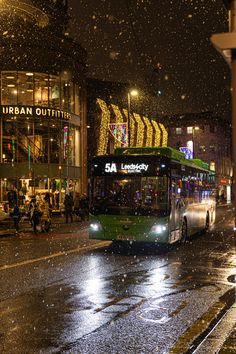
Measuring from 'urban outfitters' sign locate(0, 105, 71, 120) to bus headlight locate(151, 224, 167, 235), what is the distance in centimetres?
2474

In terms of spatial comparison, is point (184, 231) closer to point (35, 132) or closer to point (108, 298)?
point (108, 298)

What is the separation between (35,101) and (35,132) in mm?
2312

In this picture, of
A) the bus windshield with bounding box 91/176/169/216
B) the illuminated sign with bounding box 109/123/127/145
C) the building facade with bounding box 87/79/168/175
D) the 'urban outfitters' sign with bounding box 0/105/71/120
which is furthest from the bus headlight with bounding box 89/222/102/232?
the illuminated sign with bounding box 109/123/127/145

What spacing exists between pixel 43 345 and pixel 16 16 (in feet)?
117

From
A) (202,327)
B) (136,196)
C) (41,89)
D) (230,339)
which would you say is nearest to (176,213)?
(136,196)

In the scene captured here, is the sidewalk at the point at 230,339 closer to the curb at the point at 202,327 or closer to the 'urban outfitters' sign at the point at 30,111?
the curb at the point at 202,327

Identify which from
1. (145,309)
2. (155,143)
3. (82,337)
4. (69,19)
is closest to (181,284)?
(145,309)

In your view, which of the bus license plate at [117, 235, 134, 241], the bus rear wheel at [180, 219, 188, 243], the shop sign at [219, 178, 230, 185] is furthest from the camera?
the shop sign at [219, 178, 230, 185]

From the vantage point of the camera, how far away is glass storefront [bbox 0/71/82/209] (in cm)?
3822

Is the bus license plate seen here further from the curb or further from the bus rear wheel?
the curb

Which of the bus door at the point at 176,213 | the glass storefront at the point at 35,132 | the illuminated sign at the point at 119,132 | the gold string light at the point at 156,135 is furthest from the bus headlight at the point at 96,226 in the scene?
the gold string light at the point at 156,135

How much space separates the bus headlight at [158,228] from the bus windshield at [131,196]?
350mm

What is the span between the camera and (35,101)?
39438mm

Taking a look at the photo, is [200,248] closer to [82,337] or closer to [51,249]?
[51,249]
